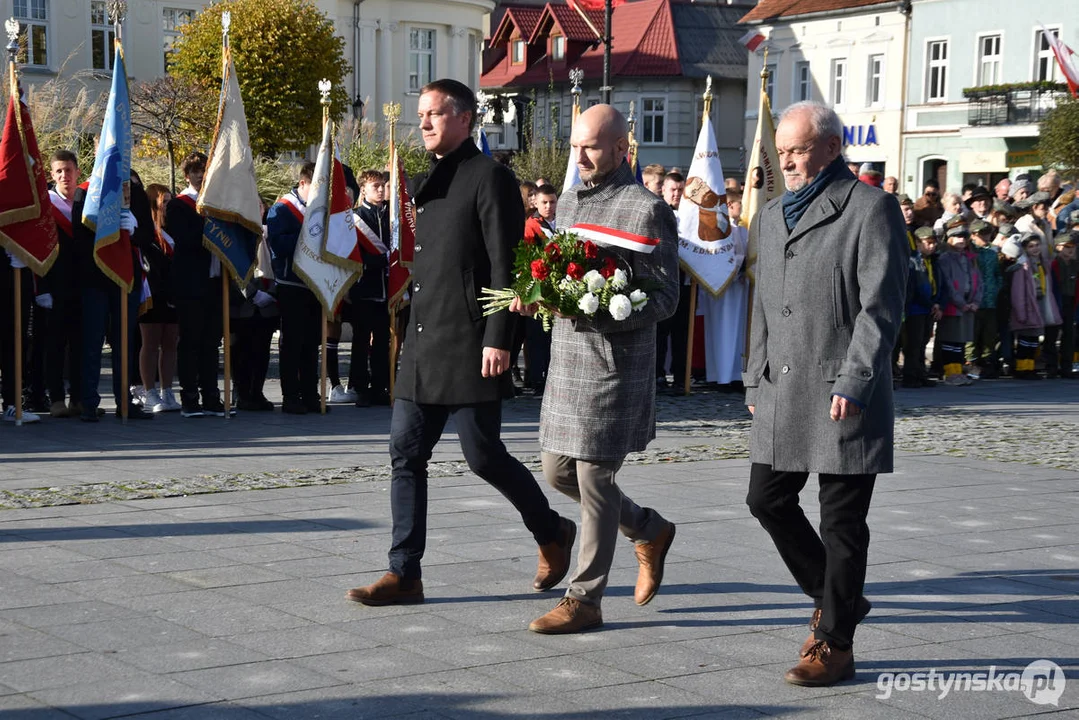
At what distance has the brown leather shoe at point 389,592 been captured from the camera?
628 centimetres

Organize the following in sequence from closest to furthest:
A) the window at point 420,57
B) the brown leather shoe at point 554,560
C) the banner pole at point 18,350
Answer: the brown leather shoe at point 554,560
the banner pole at point 18,350
the window at point 420,57

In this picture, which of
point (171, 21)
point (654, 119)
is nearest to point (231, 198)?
point (171, 21)

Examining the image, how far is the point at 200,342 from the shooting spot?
12.8m

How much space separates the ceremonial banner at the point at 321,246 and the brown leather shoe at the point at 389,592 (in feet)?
22.4

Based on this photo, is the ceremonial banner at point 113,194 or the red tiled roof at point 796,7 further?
the red tiled roof at point 796,7

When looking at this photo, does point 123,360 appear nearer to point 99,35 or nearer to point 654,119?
point 99,35

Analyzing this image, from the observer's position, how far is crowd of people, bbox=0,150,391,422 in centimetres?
1218

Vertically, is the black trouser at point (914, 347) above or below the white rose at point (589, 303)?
below

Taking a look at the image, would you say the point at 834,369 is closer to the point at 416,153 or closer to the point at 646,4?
the point at 416,153

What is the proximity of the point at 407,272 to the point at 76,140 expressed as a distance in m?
11.5

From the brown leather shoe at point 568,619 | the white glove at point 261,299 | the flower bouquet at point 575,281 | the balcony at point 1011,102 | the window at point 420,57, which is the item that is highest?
the window at point 420,57

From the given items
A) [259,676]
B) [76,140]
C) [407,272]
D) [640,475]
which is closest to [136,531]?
[259,676]

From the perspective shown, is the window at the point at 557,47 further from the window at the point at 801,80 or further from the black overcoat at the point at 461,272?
the black overcoat at the point at 461,272

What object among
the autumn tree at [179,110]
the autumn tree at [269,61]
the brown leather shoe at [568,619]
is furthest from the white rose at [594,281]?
the autumn tree at [269,61]
